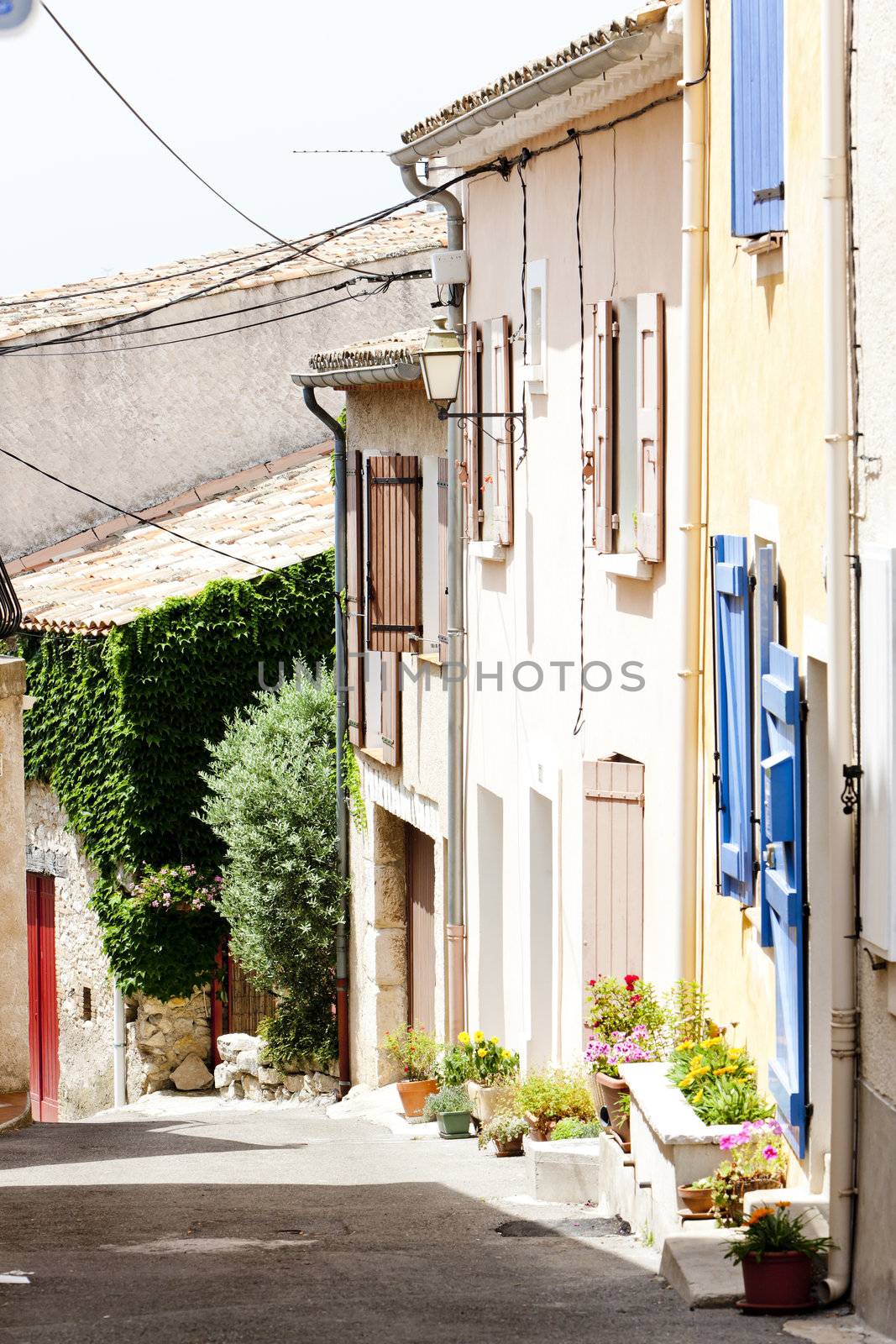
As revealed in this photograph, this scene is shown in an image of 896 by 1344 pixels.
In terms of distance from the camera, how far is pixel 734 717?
7.56 m

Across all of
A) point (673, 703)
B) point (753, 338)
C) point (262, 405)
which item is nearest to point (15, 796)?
point (673, 703)

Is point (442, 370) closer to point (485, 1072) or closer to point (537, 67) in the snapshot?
point (537, 67)

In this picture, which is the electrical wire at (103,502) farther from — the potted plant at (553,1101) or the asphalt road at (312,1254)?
the potted plant at (553,1101)

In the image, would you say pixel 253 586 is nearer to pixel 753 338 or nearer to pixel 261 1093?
pixel 261 1093

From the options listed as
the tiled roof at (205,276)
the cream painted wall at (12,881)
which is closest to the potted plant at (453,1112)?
the cream painted wall at (12,881)

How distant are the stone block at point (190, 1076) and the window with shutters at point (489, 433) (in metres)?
7.11

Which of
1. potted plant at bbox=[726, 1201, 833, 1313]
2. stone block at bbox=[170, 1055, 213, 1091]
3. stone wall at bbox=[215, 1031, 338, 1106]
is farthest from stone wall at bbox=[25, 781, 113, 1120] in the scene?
potted plant at bbox=[726, 1201, 833, 1313]

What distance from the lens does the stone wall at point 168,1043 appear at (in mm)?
17859

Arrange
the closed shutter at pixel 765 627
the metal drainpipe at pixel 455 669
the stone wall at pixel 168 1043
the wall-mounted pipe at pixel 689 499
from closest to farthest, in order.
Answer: the closed shutter at pixel 765 627 → the wall-mounted pipe at pixel 689 499 → the metal drainpipe at pixel 455 669 → the stone wall at pixel 168 1043

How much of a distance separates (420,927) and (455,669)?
10.3ft

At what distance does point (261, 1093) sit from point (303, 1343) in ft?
39.2

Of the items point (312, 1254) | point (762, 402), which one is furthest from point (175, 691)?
point (762, 402)

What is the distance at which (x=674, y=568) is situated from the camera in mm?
8773

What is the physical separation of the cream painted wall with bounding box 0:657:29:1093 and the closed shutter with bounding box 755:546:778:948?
670 centimetres
